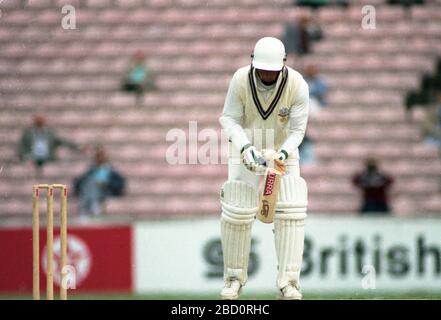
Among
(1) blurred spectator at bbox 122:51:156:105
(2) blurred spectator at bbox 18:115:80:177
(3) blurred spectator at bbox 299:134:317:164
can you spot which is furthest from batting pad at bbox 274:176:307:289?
(1) blurred spectator at bbox 122:51:156:105

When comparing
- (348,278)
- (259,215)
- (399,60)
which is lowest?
(348,278)

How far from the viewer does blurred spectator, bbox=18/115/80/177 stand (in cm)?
1652

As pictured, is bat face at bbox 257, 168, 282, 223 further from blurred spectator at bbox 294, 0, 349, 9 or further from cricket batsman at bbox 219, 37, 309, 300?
blurred spectator at bbox 294, 0, 349, 9

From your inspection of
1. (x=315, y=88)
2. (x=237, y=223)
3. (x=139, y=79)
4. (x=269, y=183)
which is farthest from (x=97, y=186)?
(x=269, y=183)

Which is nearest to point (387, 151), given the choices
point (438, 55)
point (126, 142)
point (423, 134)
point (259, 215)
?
point (423, 134)

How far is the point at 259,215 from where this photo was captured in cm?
1039

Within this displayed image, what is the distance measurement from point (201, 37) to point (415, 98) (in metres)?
2.68

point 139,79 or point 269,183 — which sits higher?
point 139,79

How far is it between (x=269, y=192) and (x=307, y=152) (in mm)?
6695

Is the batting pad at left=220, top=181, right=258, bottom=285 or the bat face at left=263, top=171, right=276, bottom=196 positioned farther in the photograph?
the batting pad at left=220, top=181, right=258, bottom=285

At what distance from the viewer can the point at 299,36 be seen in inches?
695

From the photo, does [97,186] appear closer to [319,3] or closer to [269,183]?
[319,3]

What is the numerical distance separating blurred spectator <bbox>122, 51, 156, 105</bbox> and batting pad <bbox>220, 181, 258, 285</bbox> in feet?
24.0
